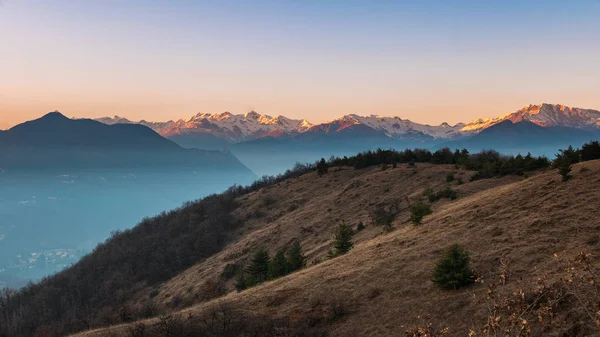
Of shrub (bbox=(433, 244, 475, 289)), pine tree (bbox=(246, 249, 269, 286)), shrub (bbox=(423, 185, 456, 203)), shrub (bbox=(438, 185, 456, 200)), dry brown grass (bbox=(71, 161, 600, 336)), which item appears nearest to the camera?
dry brown grass (bbox=(71, 161, 600, 336))

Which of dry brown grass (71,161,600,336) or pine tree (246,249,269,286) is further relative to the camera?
pine tree (246,249,269,286)

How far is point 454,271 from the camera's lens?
17.7m

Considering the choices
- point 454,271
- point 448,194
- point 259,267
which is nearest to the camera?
point 454,271

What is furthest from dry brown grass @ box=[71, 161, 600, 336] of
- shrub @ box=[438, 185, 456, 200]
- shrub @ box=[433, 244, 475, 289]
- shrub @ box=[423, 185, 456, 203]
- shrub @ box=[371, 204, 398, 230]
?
shrub @ box=[423, 185, 456, 203]

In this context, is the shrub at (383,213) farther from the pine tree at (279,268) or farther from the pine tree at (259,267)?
the pine tree at (259,267)

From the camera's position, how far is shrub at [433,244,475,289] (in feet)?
57.2

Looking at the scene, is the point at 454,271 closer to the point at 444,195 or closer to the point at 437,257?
the point at 437,257

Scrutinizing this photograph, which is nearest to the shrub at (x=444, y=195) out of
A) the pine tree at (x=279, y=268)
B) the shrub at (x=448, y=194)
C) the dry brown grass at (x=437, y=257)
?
the shrub at (x=448, y=194)

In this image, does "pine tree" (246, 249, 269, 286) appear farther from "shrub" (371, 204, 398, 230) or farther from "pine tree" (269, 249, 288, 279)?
"shrub" (371, 204, 398, 230)

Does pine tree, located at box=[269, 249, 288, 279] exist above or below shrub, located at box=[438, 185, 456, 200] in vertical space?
below

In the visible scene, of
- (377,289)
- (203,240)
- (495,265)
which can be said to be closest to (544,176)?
(495,265)

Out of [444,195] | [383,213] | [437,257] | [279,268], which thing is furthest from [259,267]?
[444,195]

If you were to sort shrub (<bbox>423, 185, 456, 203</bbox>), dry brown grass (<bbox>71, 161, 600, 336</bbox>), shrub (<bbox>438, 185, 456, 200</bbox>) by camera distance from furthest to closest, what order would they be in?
shrub (<bbox>423, 185, 456, 203</bbox>) < shrub (<bbox>438, 185, 456, 200</bbox>) < dry brown grass (<bbox>71, 161, 600, 336</bbox>)

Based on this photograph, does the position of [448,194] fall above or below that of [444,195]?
above
